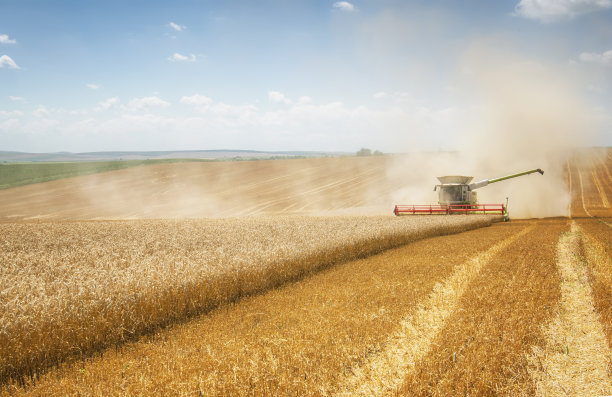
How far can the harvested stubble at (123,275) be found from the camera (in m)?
4.82

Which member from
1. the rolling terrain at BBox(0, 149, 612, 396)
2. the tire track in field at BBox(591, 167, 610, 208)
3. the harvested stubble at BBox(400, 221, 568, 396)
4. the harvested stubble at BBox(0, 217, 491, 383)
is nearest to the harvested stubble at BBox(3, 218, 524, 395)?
the rolling terrain at BBox(0, 149, 612, 396)

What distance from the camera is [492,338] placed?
17.1ft

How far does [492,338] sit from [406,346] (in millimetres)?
1257

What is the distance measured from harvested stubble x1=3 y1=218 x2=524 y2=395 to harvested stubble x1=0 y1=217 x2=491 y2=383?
0.33 meters

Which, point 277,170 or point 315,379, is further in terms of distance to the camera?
point 277,170

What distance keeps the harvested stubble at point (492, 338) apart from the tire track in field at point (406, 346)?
152mm

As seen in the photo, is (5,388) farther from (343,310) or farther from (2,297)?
(343,310)

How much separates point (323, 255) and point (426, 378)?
596 centimetres

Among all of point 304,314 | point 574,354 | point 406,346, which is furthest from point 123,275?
point 574,354

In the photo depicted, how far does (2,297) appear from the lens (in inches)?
207

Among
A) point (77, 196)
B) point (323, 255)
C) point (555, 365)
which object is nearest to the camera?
point (555, 365)

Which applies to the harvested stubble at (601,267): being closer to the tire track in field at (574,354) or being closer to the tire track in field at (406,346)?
the tire track in field at (574,354)

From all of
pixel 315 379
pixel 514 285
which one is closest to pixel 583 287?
pixel 514 285

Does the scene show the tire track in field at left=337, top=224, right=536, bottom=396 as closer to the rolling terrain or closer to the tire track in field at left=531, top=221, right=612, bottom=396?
the rolling terrain
